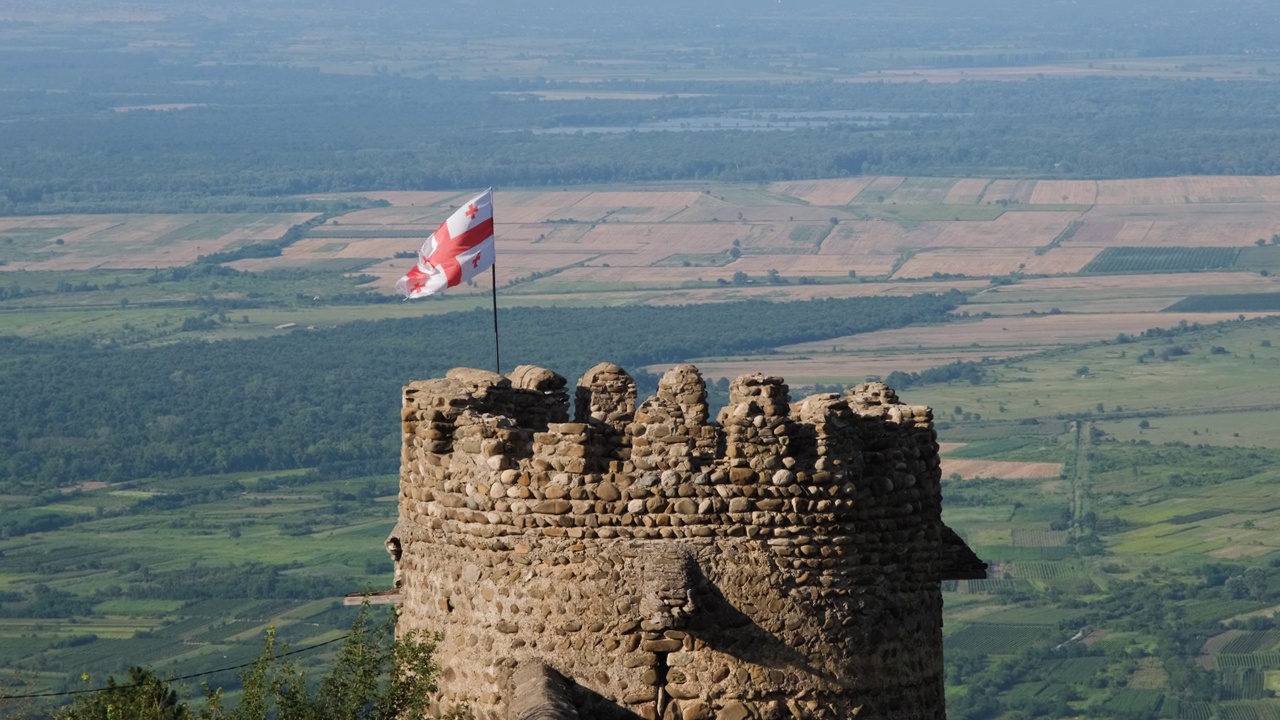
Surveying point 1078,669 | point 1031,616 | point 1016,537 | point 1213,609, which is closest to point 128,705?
point 1078,669

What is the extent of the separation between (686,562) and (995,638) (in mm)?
94904

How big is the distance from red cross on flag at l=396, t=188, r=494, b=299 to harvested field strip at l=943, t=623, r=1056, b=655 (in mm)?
84439

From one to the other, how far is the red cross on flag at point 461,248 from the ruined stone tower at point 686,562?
4702 millimetres

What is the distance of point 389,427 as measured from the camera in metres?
180

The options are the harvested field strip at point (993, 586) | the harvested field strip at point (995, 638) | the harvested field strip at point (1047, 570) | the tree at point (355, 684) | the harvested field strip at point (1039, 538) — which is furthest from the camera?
the harvested field strip at point (1039, 538)

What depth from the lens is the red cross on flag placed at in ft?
65.3

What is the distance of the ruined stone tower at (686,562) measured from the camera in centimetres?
1460

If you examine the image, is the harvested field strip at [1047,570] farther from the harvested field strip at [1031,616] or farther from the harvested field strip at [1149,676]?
the harvested field strip at [1149,676]

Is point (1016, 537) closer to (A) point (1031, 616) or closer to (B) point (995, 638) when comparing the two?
(A) point (1031, 616)

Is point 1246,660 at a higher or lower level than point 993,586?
lower

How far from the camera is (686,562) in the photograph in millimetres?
14523

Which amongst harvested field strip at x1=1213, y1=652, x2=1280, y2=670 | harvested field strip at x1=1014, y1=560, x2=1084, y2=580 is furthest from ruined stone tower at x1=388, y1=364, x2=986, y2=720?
harvested field strip at x1=1014, y1=560, x2=1084, y2=580

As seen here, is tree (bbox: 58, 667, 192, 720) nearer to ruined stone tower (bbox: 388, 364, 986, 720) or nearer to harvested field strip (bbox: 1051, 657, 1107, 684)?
ruined stone tower (bbox: 388, 364, 986, 720)

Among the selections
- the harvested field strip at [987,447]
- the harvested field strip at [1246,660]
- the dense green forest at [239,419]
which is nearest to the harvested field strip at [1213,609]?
the harvested field strip at [1246,660]
